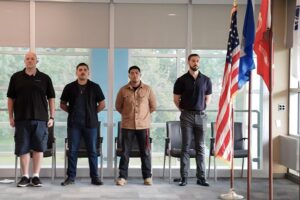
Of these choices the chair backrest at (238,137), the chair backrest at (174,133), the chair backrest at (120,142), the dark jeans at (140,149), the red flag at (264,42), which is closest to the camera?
the red flag at (264,42)

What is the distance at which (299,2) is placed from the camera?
15.5 ft

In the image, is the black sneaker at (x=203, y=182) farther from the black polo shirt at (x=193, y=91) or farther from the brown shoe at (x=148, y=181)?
the black polo shirt at (x=193, y=91)

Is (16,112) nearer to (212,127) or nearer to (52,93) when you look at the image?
(52,93)

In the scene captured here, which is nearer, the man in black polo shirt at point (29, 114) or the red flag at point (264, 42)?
the red flag at point (264, 42)

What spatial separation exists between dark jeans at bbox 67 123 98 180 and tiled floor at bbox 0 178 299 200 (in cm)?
21

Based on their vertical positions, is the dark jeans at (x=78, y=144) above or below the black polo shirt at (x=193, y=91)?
below

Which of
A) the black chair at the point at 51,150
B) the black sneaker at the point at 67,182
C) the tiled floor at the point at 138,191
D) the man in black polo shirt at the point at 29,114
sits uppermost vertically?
the man in black polo shirt at the point at 29,114

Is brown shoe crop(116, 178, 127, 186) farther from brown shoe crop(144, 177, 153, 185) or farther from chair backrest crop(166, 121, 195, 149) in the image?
chair backrest crop(166, 121, 195, 149)

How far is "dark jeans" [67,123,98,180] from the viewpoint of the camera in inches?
261

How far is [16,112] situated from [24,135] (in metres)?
0.32

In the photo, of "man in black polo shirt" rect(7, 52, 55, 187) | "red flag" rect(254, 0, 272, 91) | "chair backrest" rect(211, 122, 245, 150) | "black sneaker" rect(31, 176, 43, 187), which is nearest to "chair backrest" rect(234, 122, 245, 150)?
"chair backrest" rect(211, 122, 245, 150)

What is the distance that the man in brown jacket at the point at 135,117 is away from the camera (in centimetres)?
665

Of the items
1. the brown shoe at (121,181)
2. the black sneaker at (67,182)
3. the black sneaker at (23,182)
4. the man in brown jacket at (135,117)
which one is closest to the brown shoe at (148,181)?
the man in brown jacket at (135,117)

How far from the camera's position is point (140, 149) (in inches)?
265
